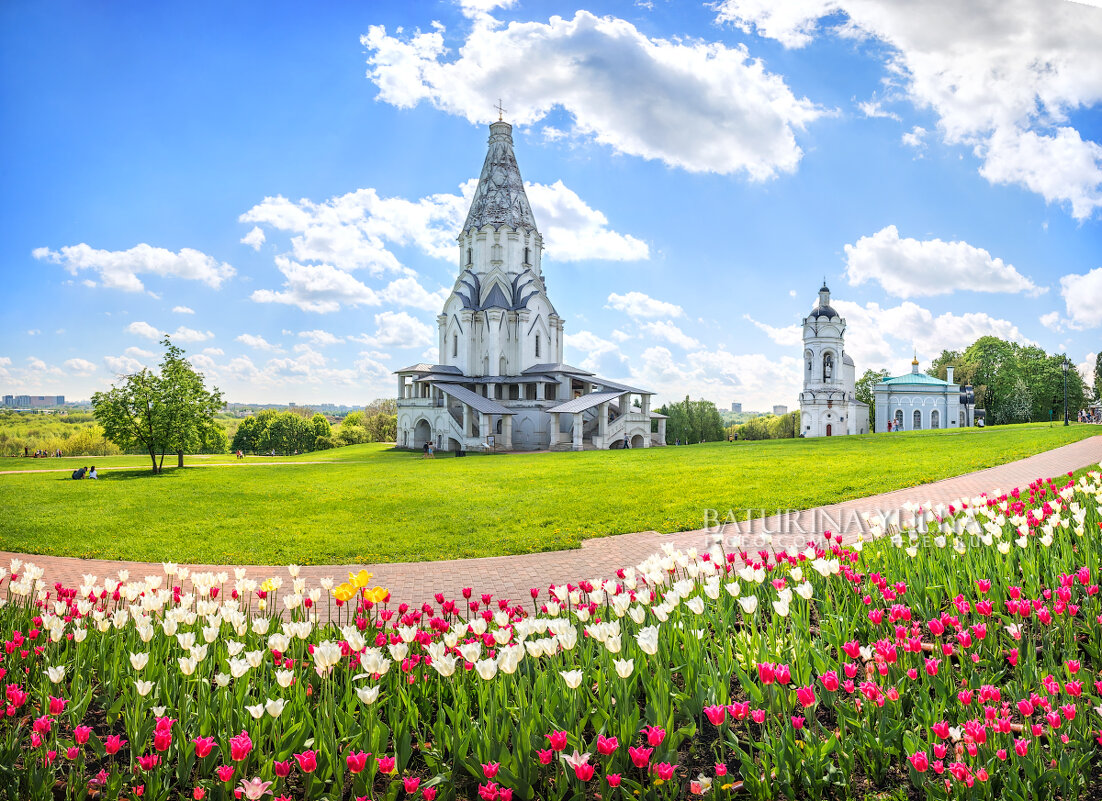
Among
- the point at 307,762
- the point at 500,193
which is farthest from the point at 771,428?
the point at 307,762

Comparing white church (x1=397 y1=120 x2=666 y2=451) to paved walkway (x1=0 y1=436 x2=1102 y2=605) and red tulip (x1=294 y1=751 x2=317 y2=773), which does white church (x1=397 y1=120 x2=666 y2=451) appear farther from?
red tulip (x1=294 y1=751 x2=317 y2=773)

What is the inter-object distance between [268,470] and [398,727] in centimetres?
2399

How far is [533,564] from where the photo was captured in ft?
27.7

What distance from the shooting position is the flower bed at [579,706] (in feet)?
9.11

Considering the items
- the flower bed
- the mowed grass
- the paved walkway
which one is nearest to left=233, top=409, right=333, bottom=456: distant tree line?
the mowed grass

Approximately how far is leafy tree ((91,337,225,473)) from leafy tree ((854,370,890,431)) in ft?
193

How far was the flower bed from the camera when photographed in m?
2.78

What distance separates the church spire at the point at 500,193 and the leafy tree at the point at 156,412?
88.5 feet

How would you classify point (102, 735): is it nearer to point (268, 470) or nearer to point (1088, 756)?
point (1088, 756)

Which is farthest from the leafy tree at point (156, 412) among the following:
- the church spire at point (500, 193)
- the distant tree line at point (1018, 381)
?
the distant tree line at point (1018, 381)

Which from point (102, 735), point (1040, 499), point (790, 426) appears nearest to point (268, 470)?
point (102, 735)

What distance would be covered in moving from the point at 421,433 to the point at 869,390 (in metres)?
49.3

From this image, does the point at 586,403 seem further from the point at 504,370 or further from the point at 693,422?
the point at 693,422

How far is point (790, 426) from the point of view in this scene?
87.3 m
